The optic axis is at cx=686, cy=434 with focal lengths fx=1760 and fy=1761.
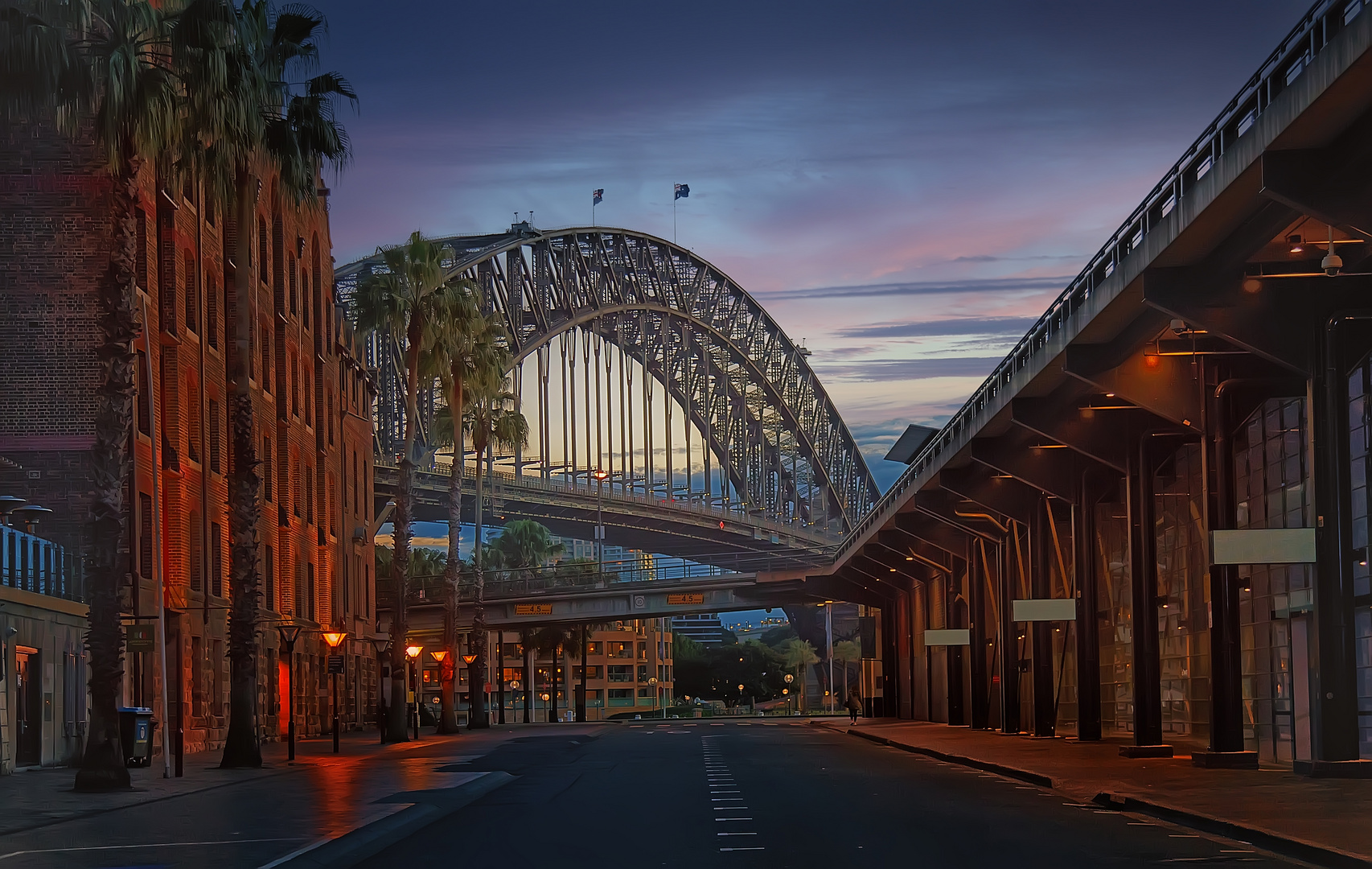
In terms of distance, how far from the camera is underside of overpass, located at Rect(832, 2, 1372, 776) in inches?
803

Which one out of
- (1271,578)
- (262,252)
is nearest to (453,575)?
(262,252)

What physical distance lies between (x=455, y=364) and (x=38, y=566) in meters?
26.0

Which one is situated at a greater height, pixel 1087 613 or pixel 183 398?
pixel 183 398

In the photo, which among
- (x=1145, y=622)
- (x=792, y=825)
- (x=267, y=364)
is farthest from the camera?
(x=267, y=364)

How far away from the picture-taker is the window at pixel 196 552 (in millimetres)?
45062

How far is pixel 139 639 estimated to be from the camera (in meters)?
32.7

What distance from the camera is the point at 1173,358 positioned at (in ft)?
95.8

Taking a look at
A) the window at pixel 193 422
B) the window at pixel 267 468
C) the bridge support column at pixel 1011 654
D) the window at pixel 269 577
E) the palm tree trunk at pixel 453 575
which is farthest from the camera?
the palm tree trunk at pixel 453 575

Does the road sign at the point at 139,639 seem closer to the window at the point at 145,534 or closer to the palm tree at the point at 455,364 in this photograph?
the window at the point at 145,534

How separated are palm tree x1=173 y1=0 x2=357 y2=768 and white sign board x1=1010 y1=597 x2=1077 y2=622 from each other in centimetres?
1608

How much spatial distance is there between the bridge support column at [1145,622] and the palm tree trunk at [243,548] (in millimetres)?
16227

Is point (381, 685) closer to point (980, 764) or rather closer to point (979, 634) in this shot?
point (979, 634)

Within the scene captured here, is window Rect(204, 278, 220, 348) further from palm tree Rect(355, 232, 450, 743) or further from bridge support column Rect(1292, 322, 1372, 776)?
bridge support column Rect(1292, 322, 1372, 776)

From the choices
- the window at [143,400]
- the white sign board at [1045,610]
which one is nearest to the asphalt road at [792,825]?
the white sign board at [1045,610]
